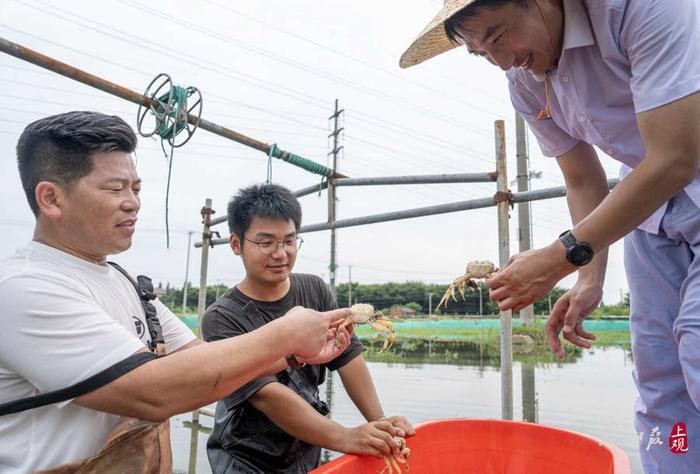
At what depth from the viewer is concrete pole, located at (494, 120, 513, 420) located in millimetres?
2549

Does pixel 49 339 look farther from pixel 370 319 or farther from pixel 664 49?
pixel 664 49

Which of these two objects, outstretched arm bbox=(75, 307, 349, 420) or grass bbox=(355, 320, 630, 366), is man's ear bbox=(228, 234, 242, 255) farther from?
grass bbox=(355, 320, 630, 366)

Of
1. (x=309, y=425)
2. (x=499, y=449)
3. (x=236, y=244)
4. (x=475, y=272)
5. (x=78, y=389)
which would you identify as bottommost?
(x=499, y=449)

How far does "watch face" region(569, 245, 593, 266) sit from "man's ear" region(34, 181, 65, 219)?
139 centimetres

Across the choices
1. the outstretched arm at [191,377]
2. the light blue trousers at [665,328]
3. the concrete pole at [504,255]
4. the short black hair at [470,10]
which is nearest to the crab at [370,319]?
the outstretched arm at [191,377]

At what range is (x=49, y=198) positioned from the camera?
135 centimetres

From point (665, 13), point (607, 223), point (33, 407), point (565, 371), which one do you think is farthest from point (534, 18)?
point (565, 371)

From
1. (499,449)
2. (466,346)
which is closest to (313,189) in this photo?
(499,449)

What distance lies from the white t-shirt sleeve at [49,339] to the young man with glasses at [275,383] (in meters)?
0.85

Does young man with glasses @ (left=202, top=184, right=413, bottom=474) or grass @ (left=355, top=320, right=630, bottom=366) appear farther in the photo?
grass @ (left=355, top=320, right=630, bottom=366)

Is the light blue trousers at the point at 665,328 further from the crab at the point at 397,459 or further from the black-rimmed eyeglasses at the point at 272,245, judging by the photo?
the black-rimmed eyeglasses at the point at 272,245

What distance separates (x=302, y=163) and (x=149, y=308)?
6.83 feet

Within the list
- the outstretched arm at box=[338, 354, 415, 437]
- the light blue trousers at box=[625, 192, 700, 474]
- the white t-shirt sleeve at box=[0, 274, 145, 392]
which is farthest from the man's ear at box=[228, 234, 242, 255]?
the light blue trousers at box=[625, 192, 700, 474]

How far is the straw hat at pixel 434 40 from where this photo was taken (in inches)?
57.3
